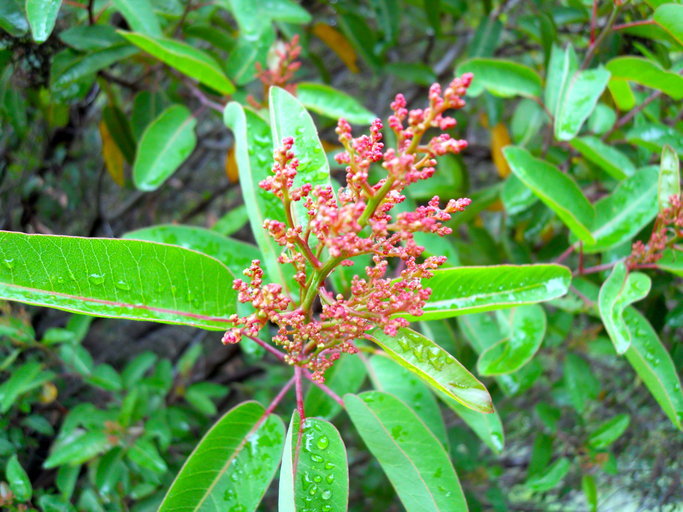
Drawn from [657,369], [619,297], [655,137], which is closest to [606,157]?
[655,137]

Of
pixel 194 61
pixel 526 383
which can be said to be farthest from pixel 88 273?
pixel 526 383

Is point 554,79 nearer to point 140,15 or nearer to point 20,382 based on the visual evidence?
point 140,15

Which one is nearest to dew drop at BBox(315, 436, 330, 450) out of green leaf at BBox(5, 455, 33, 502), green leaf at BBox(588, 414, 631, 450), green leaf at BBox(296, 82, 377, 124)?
green leaf at BBox(5, 455, 33, 502)

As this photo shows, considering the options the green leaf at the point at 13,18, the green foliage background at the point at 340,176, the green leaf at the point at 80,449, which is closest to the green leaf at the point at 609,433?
the green foliage background at the point at 340,176

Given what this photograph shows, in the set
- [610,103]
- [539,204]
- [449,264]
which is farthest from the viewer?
[610,103]

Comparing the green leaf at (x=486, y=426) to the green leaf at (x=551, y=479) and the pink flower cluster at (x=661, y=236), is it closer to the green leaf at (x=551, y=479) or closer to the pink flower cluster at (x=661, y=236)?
the pink flower cluster at (x=661, y=236)

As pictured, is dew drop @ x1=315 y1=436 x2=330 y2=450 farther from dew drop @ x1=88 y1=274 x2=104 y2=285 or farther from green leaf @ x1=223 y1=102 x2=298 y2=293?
dew drop @ x1=88 y1=274 x2=104 y2=285

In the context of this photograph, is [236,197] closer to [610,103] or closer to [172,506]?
[610,103]
